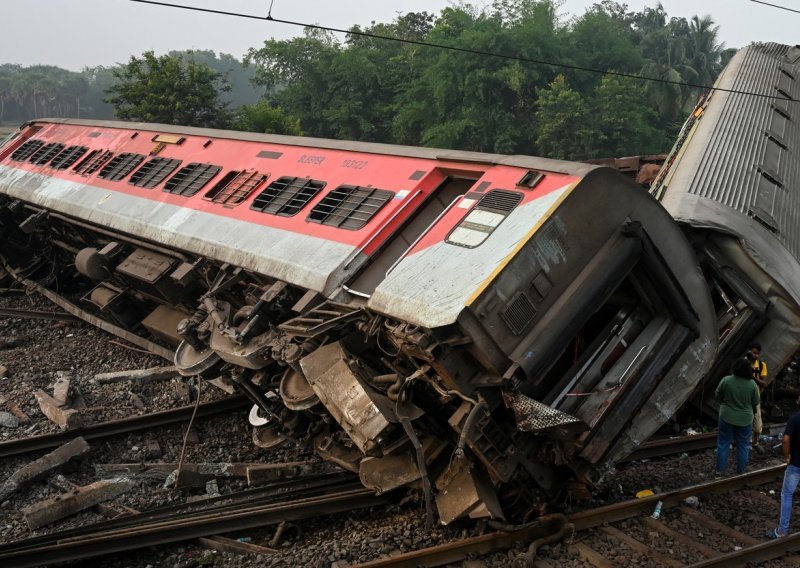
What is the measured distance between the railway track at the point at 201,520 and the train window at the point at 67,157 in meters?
10.6

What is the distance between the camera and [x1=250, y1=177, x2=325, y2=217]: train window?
9.68 m

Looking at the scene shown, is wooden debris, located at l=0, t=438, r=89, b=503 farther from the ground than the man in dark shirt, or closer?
closer

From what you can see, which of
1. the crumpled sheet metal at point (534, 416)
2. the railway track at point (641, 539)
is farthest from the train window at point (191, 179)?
the railway track at point (641, 539)

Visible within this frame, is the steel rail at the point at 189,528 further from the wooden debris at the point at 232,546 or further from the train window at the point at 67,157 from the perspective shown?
the train window at the point at 67,157

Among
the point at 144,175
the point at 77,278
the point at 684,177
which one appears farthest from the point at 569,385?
the point at 77,278

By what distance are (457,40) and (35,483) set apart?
3642 cm

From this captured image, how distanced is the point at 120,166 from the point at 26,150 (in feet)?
17.8

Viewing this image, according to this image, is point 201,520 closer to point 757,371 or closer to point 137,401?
point 137,401

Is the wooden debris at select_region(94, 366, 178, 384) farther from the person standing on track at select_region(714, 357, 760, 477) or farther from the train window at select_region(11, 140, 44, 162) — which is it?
the train window at select_region(11, 140, 44, 162)

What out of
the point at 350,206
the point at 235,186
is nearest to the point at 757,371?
the point at 350,206

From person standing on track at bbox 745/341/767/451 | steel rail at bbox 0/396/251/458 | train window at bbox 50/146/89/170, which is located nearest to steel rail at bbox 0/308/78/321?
train window at bbox 50/146/89/170

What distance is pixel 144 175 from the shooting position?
13.0 meters

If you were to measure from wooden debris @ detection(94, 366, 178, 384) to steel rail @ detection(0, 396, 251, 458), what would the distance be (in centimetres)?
146

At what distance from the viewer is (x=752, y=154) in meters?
12.4
